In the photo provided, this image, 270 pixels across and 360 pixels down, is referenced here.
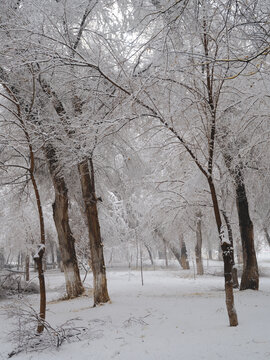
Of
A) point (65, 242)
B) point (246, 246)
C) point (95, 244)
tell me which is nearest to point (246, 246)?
point (246, 246)

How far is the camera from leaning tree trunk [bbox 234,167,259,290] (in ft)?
29.7

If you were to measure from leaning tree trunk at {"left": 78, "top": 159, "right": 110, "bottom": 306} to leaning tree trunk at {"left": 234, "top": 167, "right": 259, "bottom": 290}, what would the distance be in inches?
169

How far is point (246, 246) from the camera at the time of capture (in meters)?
9.26

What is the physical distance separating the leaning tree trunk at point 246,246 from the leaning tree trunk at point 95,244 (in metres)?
4.29

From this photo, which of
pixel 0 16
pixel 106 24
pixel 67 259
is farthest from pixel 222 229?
pixel 67 259

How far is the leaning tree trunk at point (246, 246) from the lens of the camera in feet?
29.7

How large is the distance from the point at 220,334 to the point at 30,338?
2.65 metres

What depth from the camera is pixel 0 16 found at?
5.89 meters

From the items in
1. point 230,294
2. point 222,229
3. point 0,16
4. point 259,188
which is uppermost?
point 0,16

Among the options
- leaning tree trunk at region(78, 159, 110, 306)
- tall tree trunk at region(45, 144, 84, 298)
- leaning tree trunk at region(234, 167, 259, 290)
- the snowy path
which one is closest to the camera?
the snowy path

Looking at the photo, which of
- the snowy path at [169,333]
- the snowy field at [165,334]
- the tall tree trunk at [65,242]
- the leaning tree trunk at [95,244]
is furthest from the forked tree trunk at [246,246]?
the tall tree trunk at [65,242]

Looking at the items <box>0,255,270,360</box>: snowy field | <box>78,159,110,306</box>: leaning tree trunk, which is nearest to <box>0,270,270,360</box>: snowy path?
<box>0,255,270,360</box>: snowy field

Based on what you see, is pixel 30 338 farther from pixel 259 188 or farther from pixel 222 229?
pixel 259 188

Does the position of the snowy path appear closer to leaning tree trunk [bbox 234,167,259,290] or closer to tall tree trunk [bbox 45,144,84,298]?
leaning tree trunk [bbox 234,167,259,290]
